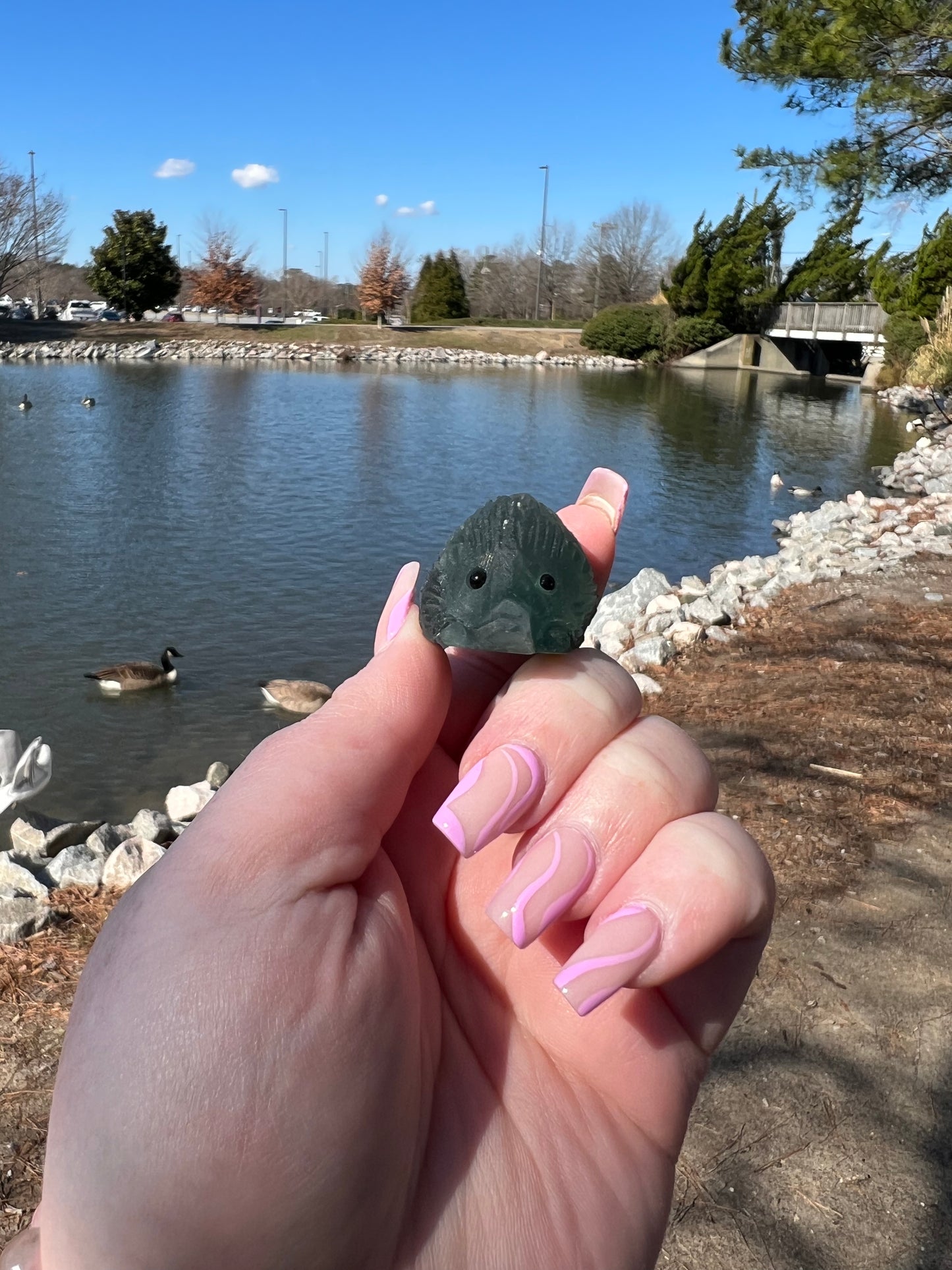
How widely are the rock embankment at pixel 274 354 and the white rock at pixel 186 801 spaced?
37.6 metres

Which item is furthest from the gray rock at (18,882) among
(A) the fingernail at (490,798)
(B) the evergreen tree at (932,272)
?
(B) the evergreen tree at (932,272)

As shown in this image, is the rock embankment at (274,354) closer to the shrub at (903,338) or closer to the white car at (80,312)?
the white car at (80,312)

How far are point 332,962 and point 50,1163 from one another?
0.38 meters

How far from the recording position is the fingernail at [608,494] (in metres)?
1.63

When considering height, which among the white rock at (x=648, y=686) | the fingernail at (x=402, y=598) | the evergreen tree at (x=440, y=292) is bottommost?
the white rock at (x=648, y=686)

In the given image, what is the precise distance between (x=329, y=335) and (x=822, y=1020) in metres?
51.9

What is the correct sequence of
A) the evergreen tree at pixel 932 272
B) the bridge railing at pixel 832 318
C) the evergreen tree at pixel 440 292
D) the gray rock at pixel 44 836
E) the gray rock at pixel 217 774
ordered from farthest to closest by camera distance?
the evergreen tree at pixel 440 292, the bridge railing at pixel 832 318, the evergreen tree at pixel 932 272, the gray rock at pixel 217 774, the gray rock at pixel 44 836

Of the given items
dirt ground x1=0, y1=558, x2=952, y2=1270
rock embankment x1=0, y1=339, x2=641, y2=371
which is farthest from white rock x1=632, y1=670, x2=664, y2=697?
rock embankment x1=0, y1=339, x2=641, y2=371

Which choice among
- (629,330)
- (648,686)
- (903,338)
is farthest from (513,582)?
(629,330)

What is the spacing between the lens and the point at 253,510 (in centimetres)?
1450

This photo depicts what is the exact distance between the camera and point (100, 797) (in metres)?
6.60

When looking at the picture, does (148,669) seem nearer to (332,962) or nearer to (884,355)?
(332,962)

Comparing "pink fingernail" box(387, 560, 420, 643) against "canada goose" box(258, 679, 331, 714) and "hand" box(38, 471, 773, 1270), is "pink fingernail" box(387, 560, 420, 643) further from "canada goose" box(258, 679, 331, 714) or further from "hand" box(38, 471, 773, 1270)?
"canada goose" box(258, 679, 331, 714)

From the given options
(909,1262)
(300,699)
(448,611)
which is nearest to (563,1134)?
(448,611)
